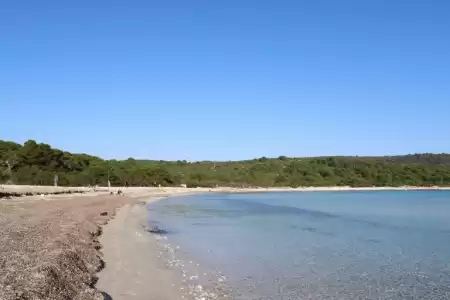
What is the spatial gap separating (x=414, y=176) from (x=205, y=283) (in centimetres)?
16626

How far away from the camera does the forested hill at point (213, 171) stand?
243 feet

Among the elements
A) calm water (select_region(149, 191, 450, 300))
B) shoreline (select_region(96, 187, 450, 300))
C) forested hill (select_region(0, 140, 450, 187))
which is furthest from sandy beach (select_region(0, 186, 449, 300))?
forested hill (select_region(0, 140, 450, 187))

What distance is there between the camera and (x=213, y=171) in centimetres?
15312

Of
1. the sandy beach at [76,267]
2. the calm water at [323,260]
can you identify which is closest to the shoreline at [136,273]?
the sandy beach at [76,267]

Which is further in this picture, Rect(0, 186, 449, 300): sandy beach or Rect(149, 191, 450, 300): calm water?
Rect(149, 191, 450, 300): calm water

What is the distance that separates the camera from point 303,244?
21.7 meters

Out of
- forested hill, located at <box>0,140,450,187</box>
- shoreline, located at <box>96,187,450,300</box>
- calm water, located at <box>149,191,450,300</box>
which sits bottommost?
calm water, located at <box>149,191,450,300</box>

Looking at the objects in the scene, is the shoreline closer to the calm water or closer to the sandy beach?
the sandy beach

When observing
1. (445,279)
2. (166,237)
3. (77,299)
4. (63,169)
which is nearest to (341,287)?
(445,279)

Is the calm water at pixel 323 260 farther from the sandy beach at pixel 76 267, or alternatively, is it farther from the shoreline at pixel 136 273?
the sandy beach at pixel 76 267

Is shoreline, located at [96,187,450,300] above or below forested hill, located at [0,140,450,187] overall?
below

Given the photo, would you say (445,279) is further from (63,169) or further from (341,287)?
(63,169)

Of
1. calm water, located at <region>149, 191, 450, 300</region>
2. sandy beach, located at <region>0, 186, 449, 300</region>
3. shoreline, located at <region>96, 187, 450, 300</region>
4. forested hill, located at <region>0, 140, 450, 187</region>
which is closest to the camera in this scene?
sandy beach, located at <region>0, 186, 449, 300</region>

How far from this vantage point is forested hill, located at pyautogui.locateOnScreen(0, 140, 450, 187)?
74.1m
